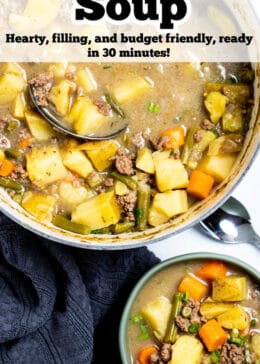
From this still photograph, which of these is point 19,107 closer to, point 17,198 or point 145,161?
point 17,198

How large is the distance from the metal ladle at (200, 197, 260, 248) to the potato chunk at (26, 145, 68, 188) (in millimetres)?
749

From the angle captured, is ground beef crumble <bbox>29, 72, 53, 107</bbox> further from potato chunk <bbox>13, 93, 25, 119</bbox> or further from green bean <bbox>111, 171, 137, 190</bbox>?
green bean <bbox>111, 171, 137, 190</bbox>

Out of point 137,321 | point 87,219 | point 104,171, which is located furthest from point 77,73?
point 137,321

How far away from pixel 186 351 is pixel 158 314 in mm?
199

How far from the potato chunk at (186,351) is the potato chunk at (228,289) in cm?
21

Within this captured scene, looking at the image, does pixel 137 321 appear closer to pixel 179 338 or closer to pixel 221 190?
pixel 179 338

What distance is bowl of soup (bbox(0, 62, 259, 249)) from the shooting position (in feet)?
9.45

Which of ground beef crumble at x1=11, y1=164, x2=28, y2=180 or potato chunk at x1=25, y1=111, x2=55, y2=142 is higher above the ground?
potato chunk at x1=25, y1=111, x2=55, y2=142

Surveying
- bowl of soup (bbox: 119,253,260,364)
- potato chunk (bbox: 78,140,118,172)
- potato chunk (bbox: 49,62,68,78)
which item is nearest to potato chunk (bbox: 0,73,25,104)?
potato chunk (bbox: 49,62,68,78)

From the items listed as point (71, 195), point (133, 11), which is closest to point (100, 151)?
point (71, 195)

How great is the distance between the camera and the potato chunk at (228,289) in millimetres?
3107

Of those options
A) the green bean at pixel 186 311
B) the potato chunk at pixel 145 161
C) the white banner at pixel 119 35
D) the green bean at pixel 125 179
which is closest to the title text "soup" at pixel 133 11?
the white banner at pixel 119 35

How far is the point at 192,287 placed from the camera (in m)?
3.14

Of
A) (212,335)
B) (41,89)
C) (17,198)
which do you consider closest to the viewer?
(41,89)
